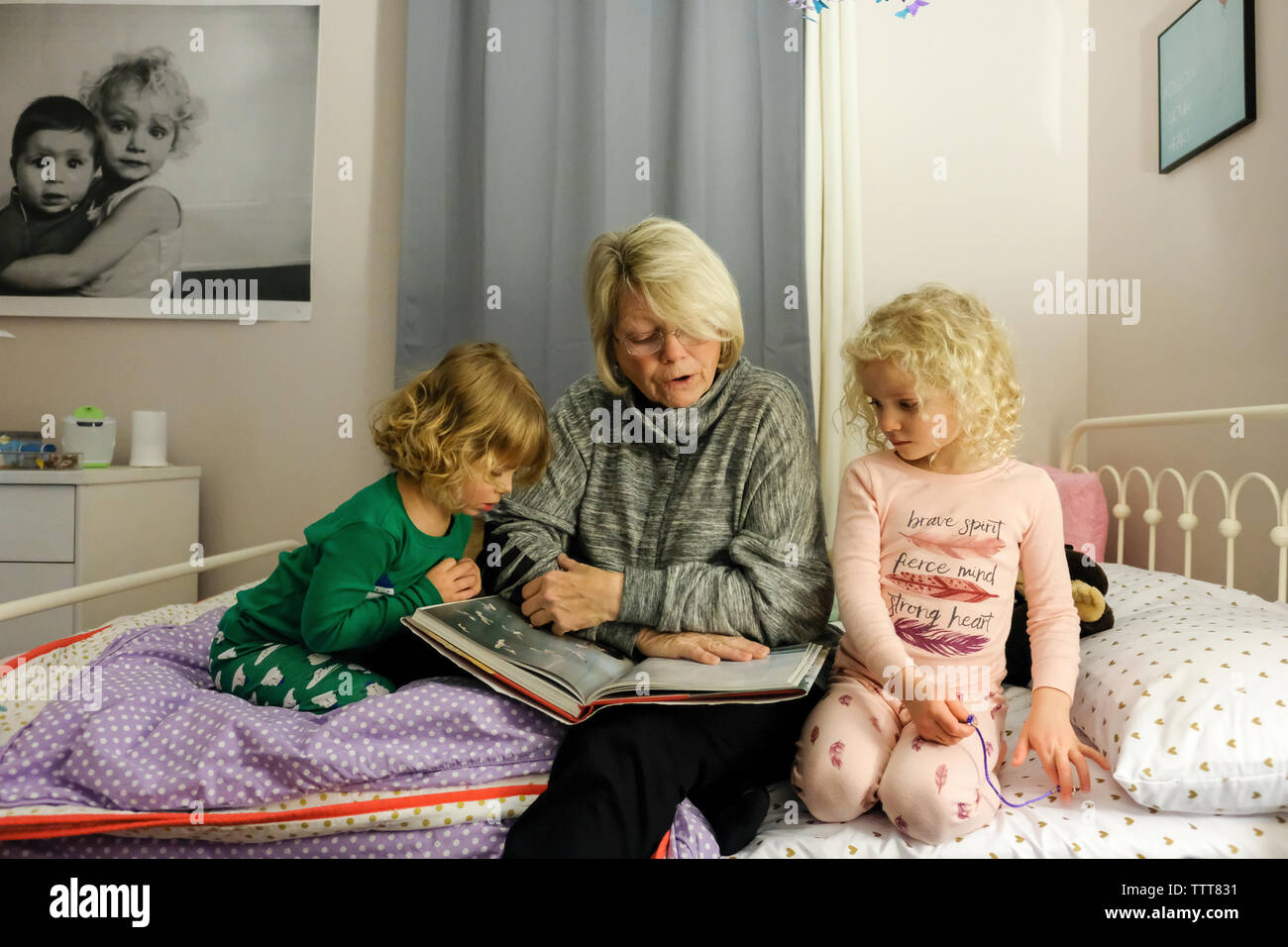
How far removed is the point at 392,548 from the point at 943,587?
65 centimetres

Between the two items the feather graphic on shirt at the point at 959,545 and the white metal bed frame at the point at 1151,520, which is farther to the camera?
the white metal bed frame at the point at 1151,520

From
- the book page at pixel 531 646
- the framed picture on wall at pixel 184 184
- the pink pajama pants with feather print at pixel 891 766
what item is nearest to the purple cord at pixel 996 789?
the pink pajama pants with feather print at pixel 891 766

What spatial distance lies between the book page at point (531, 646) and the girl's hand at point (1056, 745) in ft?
1.36

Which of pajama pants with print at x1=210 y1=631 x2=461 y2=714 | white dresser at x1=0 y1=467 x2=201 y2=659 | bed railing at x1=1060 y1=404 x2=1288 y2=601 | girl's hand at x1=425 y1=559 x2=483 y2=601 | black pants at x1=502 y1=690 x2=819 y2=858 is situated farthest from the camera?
white dresser at x1=0 y1=467 x2=201 y2=659

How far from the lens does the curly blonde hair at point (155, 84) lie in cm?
225

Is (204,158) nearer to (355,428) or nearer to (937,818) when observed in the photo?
(355,428)

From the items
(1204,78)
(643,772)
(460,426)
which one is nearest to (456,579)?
(460,426)

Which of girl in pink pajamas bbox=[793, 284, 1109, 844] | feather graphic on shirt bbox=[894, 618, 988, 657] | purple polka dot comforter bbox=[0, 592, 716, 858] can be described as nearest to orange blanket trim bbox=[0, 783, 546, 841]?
purple polka dot comforter bbox=[0, 592, 716, 858]

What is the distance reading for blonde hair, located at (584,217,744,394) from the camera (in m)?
1.08

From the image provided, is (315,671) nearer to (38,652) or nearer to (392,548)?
(392,548)

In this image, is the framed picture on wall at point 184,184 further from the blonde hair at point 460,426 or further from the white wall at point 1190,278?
the white wall at point 1190,278

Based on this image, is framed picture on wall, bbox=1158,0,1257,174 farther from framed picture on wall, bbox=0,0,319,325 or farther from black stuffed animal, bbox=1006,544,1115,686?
framed picture on wall, bbox=0,0,319,325

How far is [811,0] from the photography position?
2100mm

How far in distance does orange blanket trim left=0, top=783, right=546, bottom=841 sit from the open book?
0.09 metres
